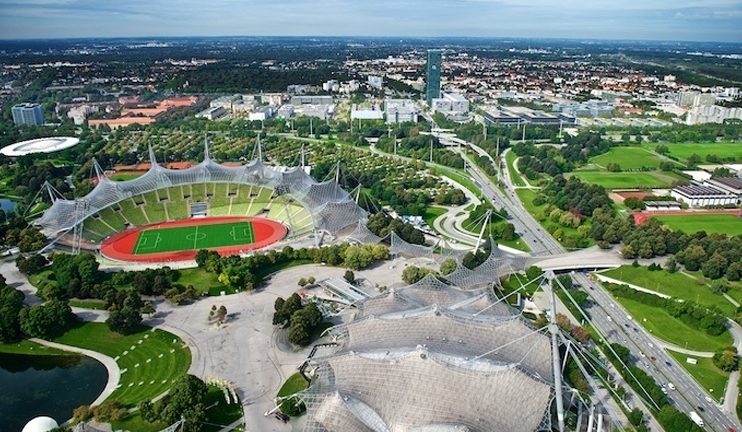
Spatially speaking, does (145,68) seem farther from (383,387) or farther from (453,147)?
(383,387)

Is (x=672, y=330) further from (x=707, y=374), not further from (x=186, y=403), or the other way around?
(x=186, y=403)

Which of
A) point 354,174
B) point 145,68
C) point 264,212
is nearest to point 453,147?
point 354,174

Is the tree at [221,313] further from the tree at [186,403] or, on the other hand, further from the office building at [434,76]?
the office building at [434,76]

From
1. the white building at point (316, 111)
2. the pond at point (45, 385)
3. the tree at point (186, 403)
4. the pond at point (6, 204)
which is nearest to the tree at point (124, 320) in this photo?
the pond at point (45, 385)

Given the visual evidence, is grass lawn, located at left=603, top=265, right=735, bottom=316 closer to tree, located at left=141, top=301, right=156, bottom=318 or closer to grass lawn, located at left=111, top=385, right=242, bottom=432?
grass lawn, located at left=111, top=385, right=242, bottom=432

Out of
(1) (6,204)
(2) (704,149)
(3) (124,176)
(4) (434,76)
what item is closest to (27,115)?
(3) (124,176)

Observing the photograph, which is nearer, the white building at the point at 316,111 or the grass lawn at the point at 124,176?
the grass lawn at the point at 124,176
